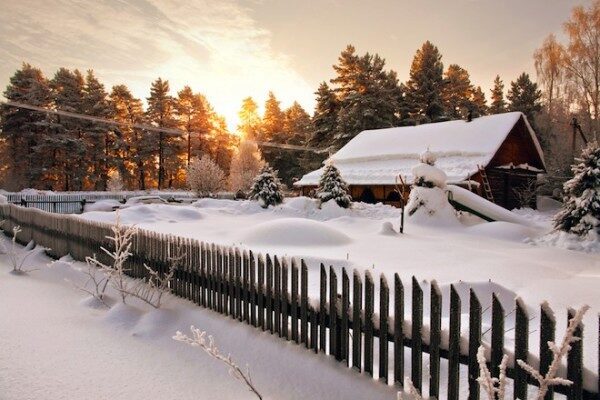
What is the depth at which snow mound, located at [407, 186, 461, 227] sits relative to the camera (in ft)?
56.3

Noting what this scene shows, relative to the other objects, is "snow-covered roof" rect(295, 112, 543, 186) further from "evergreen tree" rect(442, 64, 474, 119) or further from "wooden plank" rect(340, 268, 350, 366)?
"wooden plank" rect(340, 268, 350, 366)

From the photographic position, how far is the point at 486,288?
6.65 m

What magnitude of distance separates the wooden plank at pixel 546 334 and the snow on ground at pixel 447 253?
23cm

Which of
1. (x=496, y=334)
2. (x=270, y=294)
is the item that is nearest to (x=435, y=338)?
(x=496, y=334)

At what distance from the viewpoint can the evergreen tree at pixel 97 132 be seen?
47.2 metres

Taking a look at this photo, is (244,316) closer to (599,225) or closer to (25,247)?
(25,247)

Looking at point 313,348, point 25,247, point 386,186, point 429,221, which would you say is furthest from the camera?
point 386,186

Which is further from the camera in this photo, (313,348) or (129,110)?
(129,110)

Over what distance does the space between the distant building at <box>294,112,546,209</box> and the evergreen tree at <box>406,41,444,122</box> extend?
1521 centimetres

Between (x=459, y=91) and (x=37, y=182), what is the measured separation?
171ft

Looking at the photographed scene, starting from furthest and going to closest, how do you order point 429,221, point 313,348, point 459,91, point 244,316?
1. point 459,91
2. point 429,221
3. point 244,316
4. point 313,348

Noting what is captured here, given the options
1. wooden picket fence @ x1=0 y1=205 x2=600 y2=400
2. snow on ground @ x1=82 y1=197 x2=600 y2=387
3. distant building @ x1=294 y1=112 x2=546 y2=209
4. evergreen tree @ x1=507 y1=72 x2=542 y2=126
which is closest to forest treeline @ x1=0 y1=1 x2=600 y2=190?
evergreen tree @ x1=507 y1=72 x2=542 y2=126

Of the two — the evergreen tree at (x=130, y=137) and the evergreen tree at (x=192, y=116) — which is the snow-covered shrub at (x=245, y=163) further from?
the evergreen tree at (x=130, y=137)

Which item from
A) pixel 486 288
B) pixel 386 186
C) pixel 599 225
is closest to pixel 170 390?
pixel 486 288
